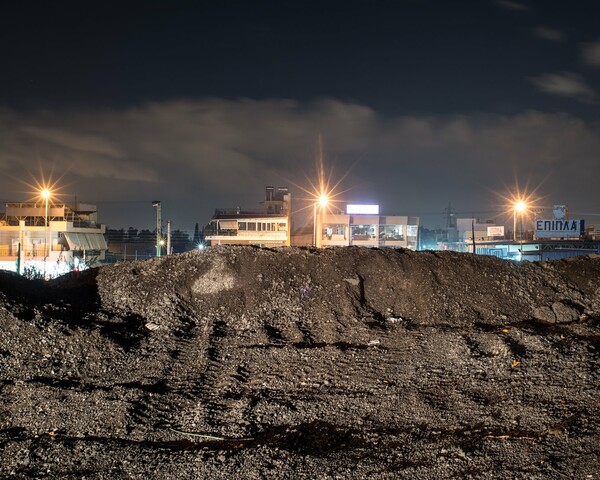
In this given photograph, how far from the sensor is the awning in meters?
47.8

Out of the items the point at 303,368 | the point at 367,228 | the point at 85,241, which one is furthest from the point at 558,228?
the point at 85,241

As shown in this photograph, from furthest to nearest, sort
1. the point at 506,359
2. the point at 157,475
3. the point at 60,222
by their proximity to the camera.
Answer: the point at 60,222
the point at 506,359
the point at 157,475

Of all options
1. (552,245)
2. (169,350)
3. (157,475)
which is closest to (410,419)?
(157,475)

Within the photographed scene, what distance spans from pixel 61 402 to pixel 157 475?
3213 millimetres

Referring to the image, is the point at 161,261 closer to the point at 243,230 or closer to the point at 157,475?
the point at 157,475

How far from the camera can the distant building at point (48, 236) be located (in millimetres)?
41647

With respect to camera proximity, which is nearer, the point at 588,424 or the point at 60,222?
the point at 588,424

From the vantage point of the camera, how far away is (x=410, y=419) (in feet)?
26.8

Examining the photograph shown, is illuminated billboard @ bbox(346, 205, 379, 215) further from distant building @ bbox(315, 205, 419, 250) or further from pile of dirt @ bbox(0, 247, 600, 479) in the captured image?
pile of dirt @ bbox(0, 247, 600, 479)

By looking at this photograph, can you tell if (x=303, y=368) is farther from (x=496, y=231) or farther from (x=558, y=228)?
(x=496, y=231)

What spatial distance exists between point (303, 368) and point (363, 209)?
5416 centimetres

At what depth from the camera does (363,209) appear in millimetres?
64250

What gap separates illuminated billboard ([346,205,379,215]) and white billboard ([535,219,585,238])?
2152 centimetres

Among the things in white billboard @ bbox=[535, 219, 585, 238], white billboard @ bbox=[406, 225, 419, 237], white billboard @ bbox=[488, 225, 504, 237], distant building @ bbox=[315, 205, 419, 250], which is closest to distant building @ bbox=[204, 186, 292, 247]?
distant building @ bbox=[315, 205, 419, 250]
